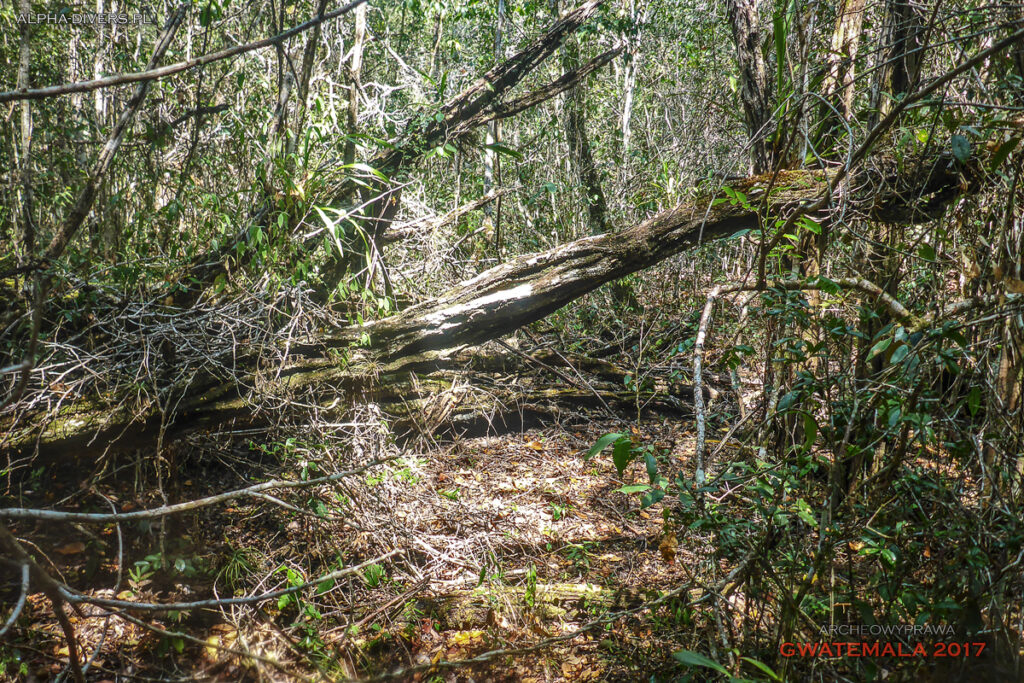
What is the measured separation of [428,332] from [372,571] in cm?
163

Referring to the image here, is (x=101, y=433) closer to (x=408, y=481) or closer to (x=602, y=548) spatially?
(x=408, y=481)

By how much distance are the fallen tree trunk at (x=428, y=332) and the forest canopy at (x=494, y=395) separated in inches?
0.9

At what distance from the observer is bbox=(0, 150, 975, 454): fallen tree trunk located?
2.93 metres

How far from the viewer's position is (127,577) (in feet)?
9.95

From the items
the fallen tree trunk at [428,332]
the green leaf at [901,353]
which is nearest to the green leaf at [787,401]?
Answer: the green leaf at [901,353]

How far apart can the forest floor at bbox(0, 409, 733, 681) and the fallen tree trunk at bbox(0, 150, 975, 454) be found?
1.08ft

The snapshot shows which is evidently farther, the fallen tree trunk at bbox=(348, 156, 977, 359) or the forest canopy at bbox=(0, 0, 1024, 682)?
the fallen tree trunk at bbox=(348, 156, 977, 359)

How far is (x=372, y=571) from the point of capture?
8.93ft

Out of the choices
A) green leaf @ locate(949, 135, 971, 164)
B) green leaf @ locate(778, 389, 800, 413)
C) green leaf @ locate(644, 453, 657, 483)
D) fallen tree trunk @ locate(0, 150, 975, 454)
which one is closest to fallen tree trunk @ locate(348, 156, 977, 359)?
fallen tree trunk @ locate(0, 150, 975, 454)

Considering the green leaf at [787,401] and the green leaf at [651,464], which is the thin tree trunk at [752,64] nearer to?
the green leaf at [787,401]

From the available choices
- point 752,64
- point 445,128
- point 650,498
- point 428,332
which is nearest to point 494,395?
point 428,332

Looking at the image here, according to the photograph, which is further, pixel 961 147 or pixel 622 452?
pixel 961 147

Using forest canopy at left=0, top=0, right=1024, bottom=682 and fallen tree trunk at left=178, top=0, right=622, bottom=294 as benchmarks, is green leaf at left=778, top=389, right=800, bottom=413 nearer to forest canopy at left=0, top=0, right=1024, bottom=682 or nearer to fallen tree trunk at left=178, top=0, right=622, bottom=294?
forest canopy at left=0, top=0, right=1024, bottom=682

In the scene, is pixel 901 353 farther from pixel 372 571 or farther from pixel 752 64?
pixel 752 64
